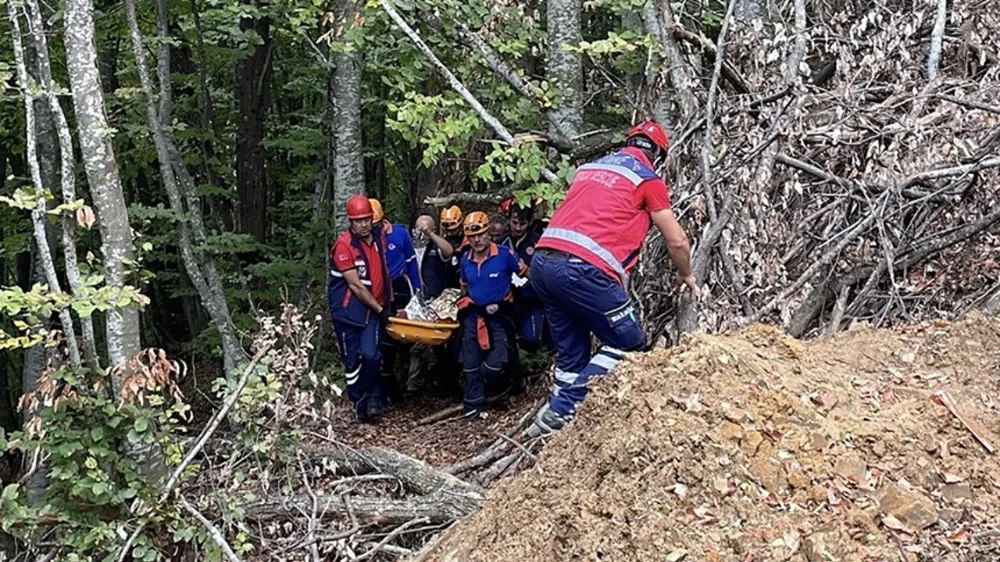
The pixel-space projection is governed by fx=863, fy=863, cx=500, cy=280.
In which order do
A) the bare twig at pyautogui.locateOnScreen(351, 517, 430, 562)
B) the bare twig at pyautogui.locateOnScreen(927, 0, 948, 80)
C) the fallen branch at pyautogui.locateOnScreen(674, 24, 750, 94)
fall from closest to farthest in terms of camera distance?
the bare twig at pyautogui.locateOnScreen(351, 517, 430, 562)
the bare twig at pyautogui.locateOnScreen(927, 0, 948, 80)
the fallen branch at pyautogui.locateOnScreen(674, 24, 750, 94)

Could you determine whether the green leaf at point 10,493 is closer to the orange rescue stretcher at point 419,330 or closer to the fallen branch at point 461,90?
the orange rescue stretcher at point 419,330

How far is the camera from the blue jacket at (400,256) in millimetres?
8555

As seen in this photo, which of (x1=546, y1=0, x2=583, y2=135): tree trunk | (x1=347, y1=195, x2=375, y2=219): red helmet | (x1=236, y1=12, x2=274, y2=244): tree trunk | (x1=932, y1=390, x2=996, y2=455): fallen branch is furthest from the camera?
(x1=236, y1=12, x2=274, y2=244): tree trunk

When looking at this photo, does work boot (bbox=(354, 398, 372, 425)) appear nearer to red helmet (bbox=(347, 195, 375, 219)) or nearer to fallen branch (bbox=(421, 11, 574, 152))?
red helmet (bbox=(347, 195, 375, 219))

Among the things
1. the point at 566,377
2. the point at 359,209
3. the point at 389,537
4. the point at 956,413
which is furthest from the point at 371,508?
the point at 956,413

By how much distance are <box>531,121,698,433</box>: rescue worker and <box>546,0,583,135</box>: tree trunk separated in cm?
215

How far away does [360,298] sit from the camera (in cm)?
814

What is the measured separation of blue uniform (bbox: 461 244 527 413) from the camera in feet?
26.0

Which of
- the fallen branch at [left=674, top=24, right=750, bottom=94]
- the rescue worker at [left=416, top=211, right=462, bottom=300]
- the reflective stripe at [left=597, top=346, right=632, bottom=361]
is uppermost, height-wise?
the fallen branch at [left=674, top=24, right=750, bottom=94]

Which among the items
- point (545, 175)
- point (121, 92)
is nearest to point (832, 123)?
point (545, 175)

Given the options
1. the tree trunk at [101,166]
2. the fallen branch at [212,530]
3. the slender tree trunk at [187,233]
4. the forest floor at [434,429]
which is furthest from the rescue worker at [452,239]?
the fallen branch at [212,530]

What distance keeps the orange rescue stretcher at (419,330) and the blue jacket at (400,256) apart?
0.67 m

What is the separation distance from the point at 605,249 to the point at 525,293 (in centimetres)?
314

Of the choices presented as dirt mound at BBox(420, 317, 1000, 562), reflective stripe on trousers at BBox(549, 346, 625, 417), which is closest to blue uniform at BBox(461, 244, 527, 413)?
reflective stripe on trousers at BBox(549, 346, 625, 417)
